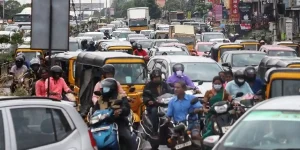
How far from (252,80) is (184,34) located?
117 feet

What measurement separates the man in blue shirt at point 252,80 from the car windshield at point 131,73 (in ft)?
11.3

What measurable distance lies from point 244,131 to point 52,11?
7.15 metres

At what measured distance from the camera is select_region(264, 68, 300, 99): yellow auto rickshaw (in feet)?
39.7

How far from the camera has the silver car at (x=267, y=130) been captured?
24.7 ft

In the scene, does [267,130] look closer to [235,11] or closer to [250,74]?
[250,74]

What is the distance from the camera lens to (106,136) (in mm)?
11055

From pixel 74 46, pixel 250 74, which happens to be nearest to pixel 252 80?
pixel 250 74

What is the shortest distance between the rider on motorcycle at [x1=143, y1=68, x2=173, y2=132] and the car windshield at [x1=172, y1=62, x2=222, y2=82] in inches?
125

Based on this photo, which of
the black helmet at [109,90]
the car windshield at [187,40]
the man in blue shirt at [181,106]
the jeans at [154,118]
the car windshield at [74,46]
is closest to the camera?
the black helmet at [109,90]

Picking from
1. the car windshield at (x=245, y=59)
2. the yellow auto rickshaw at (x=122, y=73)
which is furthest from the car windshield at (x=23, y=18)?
the yellow auto rickshaw at (x=122, y=73)

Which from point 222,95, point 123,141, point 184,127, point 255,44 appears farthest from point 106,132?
point 255,44

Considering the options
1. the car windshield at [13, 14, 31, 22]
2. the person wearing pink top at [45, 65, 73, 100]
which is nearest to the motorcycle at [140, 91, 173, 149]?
the person wearing pink top at [45, 65, 73, 100]

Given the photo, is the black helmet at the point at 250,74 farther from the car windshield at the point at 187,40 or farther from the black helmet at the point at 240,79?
the car windshield at the point at 187,40

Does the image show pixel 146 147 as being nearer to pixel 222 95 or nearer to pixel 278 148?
pixel 222 95
